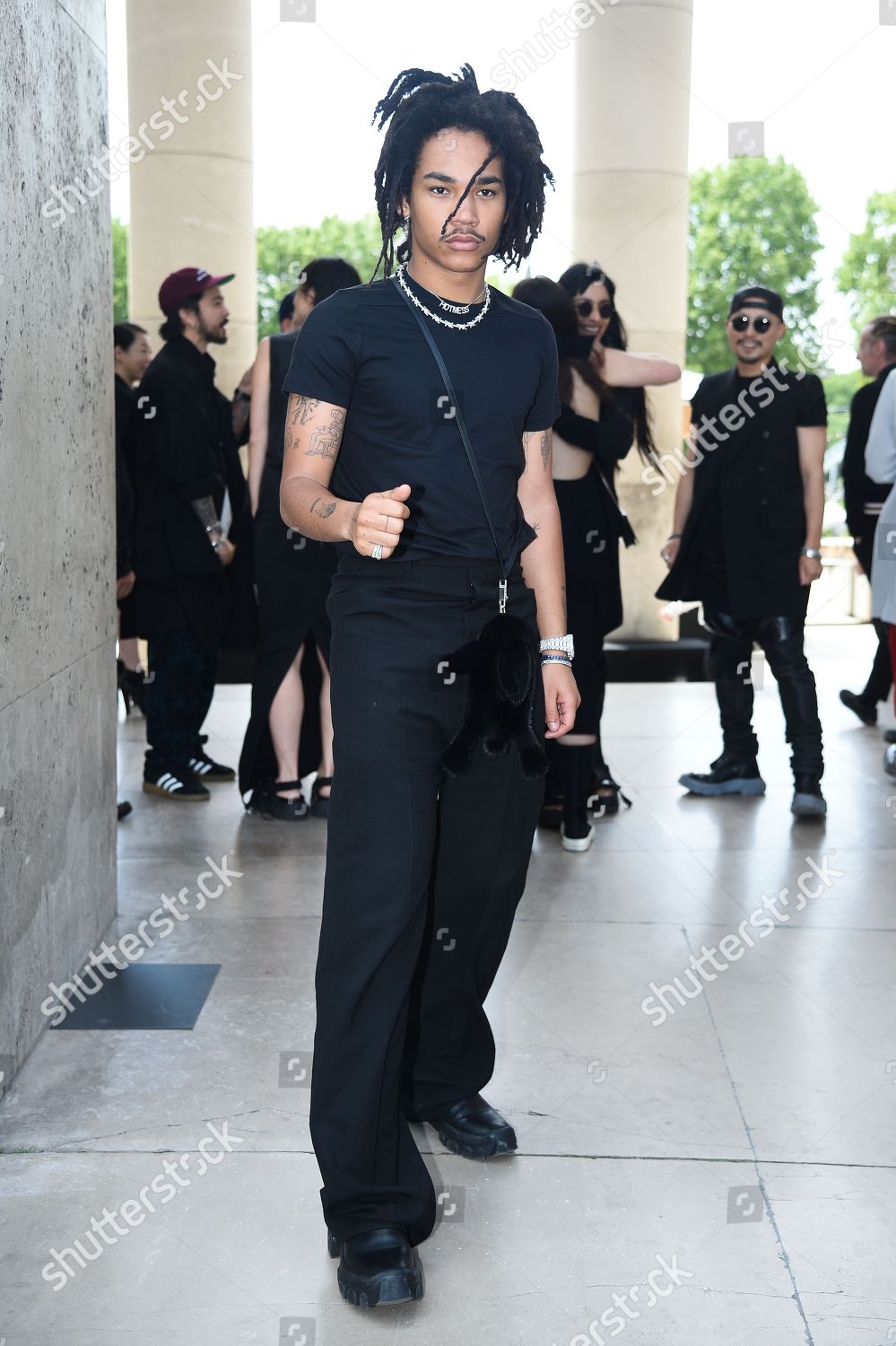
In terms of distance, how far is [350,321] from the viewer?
2418 millimetres

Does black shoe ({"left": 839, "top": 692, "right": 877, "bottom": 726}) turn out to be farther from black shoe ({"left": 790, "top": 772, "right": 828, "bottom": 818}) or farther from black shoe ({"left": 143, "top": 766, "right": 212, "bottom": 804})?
black shoe ({"left": 143, "top": 766, "right": 212, "bottom": 804})

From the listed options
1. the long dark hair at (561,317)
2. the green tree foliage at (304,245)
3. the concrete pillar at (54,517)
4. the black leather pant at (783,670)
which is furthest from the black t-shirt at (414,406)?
the green tree foliage at (304,245)

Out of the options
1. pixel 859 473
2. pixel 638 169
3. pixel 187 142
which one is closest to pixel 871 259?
pixel 638 169

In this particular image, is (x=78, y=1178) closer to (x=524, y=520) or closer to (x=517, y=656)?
(x=517, y=656)

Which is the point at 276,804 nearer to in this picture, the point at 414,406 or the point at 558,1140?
the point at 558,1140

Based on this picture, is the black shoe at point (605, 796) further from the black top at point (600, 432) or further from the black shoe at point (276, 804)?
the black top at point (600, 432)

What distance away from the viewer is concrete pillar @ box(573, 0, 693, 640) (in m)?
10.4

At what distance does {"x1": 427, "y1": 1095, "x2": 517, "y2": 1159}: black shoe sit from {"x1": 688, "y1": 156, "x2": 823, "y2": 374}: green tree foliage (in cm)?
3346

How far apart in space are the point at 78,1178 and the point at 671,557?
12.3ft

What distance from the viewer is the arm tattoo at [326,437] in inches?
95.0

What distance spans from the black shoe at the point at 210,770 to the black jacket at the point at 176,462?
3.01 ft

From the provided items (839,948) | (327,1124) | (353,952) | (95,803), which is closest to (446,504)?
(353,952)

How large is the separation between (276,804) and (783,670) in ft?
6.52

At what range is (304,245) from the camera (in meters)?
44.3
